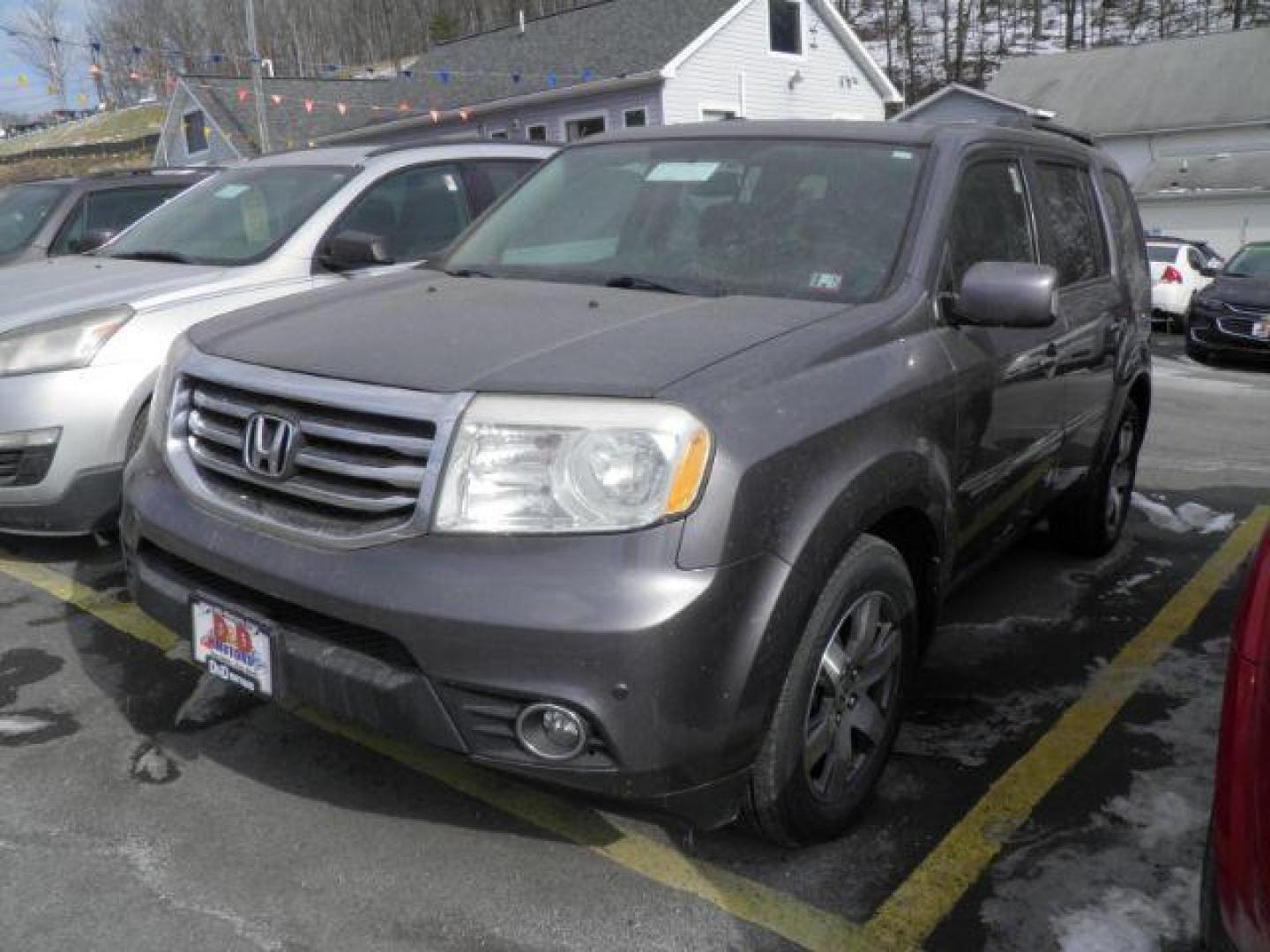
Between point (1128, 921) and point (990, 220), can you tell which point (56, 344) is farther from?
point (1128, 921)

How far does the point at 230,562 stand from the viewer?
8.40 ft

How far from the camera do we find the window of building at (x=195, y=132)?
109ft

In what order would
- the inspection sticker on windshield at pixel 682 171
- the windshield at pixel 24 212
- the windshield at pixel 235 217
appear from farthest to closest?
the windshield at pixel 24 212
the windshield at pixel 235 217
the inspection sticker on windshield at pixel 682 171

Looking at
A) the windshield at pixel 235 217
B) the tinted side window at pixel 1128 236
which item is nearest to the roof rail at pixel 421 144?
the windshield at pixel 235 217

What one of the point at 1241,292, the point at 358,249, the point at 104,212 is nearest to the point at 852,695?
the point at 358,249

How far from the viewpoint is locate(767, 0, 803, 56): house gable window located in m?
26.5

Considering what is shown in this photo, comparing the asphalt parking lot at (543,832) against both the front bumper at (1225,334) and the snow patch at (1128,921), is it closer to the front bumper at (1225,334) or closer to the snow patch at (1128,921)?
the snow patch at (1128,921)

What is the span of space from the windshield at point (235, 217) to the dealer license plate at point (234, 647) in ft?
9.47

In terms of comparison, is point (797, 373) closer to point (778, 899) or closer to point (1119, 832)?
point (778, 899)

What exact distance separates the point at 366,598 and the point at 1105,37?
255ft

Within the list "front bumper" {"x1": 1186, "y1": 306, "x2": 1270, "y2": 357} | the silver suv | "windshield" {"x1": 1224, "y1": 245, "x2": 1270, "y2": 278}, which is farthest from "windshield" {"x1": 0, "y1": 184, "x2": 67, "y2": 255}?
"windshield" {"x1": 1224, "y1": 245, "x2": 1270, "y2": 278}

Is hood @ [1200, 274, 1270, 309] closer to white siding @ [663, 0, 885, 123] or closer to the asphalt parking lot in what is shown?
the asphalt parking lot

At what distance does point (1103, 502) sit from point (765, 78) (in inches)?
932

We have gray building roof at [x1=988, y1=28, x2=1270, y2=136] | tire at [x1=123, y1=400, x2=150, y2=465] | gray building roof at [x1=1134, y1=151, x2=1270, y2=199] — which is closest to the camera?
tire at [x1=123, y1=400, x2=150, y2=465]
